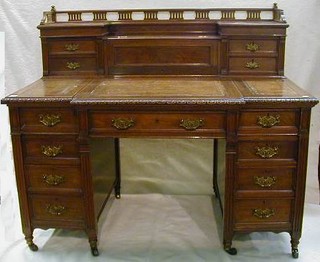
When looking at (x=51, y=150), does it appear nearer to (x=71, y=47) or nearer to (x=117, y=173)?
(x=71, y=47)

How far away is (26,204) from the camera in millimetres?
2285

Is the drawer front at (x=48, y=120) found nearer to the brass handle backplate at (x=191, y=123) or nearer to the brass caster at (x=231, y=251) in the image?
the brass handle backplate at (x=191, y=123)

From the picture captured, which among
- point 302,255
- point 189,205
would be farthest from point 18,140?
point 302,255

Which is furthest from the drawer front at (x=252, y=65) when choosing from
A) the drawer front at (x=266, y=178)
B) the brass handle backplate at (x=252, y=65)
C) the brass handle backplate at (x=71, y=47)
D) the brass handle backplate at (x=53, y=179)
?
the brass handle backplate at (x=53, y=179)

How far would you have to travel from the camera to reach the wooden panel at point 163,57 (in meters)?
2.49

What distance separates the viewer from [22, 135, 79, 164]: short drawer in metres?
2.18

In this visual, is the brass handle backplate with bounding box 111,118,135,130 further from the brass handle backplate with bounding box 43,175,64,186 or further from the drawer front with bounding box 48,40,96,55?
the drawer front with bounding box 48,40,96,55

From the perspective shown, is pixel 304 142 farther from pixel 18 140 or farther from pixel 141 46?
pixel 18 140

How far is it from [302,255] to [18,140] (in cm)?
148

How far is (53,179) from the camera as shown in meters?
2.24

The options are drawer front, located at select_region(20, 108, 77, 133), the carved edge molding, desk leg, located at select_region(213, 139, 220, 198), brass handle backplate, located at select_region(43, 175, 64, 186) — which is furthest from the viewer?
desk leg, located at select_region(213, 139, 220, 198)

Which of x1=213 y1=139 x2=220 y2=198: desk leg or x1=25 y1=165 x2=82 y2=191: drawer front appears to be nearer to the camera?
x1=25 y1=165 x2=82 y2=191: drawer front

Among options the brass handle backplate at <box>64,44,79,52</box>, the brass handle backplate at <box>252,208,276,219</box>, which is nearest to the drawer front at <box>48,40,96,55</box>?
the brass handle backplate at <box>64,44,79,52</box>

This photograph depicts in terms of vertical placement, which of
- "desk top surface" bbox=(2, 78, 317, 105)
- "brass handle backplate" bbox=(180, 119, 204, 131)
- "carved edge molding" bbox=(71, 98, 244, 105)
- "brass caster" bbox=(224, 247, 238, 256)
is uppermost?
"desk top surface" bbox=(2, 78, 317, 105)
